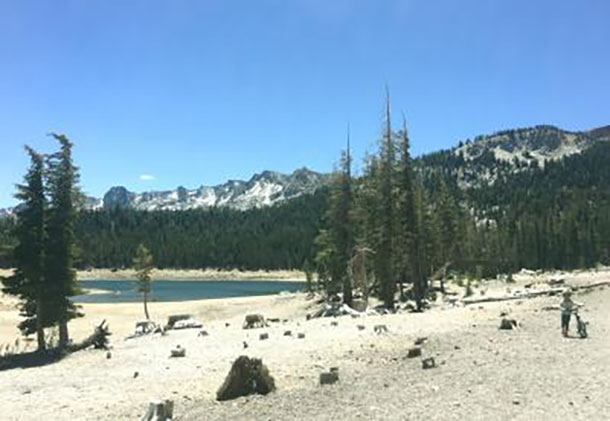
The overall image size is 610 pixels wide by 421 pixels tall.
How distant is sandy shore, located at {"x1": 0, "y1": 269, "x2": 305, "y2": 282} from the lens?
174 metres

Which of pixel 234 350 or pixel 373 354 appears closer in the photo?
pixel 373 354

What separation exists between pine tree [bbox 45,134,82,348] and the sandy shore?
444 ft

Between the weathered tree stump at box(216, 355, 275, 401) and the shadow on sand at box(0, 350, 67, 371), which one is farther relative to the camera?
the shadow on sand at box(0, 350, 67, 371)

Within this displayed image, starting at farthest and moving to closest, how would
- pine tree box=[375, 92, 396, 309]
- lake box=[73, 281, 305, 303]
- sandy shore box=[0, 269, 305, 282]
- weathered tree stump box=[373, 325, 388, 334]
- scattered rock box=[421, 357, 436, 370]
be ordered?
sandy shore box=[0, 269, 305, 282] < lake box=[73, 281, 305, 303] < pine tree box=[375, 92, 396, 309] < weathered tree stump box=[373, 325, 388, 334] < scattered rock box=[421, 357, 436, 370]

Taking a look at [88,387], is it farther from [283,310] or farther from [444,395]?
[283,310]

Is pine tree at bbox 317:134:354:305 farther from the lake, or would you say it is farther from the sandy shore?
the sandy shore

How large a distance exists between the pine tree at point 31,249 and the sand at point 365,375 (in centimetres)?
642

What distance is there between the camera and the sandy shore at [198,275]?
173675mm

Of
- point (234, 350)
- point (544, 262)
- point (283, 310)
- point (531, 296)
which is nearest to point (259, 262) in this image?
point (544, 262)

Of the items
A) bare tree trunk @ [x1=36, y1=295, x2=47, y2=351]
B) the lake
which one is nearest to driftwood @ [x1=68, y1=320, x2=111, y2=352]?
bare tree trunk @ [x1=36, y1=295, x2=47, y2=351]

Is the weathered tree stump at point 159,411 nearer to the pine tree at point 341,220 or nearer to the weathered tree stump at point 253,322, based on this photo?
the weathered tree stump at point 253,322

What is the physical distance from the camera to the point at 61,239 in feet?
107

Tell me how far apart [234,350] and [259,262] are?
16625 centimetres

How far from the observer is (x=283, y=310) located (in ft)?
182
